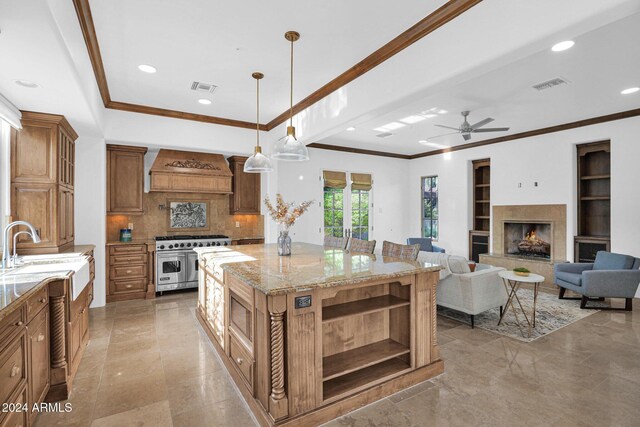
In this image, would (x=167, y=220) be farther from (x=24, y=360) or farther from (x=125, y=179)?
(x=24, y=360)

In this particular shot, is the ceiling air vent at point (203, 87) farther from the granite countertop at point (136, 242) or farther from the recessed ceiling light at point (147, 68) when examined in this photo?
the granite countertop at point (136, 242)

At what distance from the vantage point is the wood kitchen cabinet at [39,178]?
3588mm

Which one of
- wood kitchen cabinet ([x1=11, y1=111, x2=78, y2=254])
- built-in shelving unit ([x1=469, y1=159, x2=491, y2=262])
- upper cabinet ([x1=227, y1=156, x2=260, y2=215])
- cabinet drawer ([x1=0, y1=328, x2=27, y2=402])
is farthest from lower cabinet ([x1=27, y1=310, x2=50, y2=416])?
built-in shelving unit ([x1=469, y1=159, x2=491, y2=262])

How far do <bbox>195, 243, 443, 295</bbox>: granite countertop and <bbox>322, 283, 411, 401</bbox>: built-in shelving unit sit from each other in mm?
216

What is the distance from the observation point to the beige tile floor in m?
2.22

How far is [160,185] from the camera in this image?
547 centimetres

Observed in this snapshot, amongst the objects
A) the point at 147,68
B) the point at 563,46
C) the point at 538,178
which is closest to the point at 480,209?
the point at 538,178

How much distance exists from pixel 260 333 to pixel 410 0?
8.88 ft

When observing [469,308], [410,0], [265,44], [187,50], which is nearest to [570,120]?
[469,308]

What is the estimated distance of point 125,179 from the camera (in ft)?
17.3

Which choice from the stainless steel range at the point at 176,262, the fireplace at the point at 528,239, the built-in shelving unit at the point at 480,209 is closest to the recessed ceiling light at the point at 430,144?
the built-in shelving unit at the point at 480,209

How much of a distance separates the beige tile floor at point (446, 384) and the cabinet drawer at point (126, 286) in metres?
1.27

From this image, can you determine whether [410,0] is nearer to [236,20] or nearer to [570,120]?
[236,20]

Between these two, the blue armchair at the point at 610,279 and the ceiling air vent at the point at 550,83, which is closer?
the ceiling air vent at the point at 550,83
